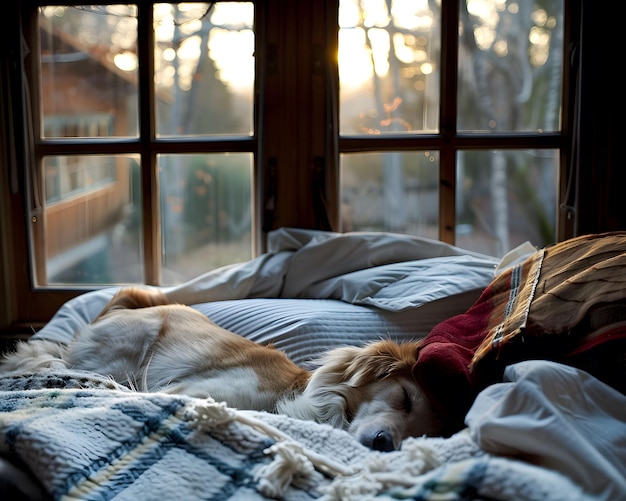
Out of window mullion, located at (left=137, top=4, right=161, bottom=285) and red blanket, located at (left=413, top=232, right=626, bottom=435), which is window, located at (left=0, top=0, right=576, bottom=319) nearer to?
window mullion, located at (left=137, top=4, right=161, bottom=285)

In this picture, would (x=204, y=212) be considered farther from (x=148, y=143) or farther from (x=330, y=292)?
(x=330, y=292)

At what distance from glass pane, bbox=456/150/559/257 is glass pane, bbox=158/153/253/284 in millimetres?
710

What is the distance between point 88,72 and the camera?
7.69 ft

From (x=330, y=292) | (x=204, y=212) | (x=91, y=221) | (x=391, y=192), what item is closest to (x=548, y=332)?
(x=330, y=292)

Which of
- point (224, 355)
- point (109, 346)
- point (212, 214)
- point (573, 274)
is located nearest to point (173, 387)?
point (224, 355)

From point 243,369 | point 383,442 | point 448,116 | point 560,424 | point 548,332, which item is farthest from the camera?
point 448,116

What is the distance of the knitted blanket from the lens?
76cm

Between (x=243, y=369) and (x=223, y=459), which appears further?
(x=243, y=369)

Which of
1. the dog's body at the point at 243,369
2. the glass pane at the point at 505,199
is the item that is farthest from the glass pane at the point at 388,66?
the dog's body at the point at 243,369

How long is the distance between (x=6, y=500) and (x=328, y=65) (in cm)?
169

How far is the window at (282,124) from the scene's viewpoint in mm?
2242

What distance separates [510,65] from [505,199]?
1.40ft

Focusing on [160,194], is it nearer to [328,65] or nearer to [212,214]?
[212,214]

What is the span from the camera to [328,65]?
2.20m
